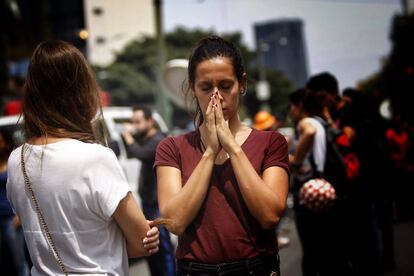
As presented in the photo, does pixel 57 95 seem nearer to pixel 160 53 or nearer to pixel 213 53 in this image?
pixel 213 53

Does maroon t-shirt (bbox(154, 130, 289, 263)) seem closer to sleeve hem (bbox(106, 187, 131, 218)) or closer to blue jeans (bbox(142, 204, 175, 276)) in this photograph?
sleeve hem (bbox(106, 187, 131, 218))

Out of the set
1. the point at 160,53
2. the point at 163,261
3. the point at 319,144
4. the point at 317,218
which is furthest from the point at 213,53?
the point at 160,53

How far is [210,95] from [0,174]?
12.4 ft

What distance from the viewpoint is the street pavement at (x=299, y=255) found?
19.7 ft

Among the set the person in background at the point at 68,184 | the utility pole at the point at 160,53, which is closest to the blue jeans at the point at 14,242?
the person in background at the point at 68,184

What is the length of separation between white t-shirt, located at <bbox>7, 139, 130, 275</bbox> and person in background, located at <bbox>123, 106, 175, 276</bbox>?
360 cm

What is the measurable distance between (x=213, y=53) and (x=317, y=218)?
222 centimetres

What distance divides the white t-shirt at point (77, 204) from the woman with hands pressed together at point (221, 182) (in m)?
0.25

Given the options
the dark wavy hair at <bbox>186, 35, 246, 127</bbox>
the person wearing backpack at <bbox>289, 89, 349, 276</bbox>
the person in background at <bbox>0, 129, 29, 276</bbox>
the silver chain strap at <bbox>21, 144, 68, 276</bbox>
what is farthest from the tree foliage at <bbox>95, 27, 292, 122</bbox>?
the silver chain strap at <bbox>21, 144, 68, 276</bbox>

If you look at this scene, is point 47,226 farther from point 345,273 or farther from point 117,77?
point 117,77

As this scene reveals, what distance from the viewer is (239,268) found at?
2.11 meters

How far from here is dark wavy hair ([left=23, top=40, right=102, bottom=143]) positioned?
206cm

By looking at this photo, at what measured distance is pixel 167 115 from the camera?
36.9 feet

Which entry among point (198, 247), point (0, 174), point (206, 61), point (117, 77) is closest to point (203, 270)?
point (198, 247)
